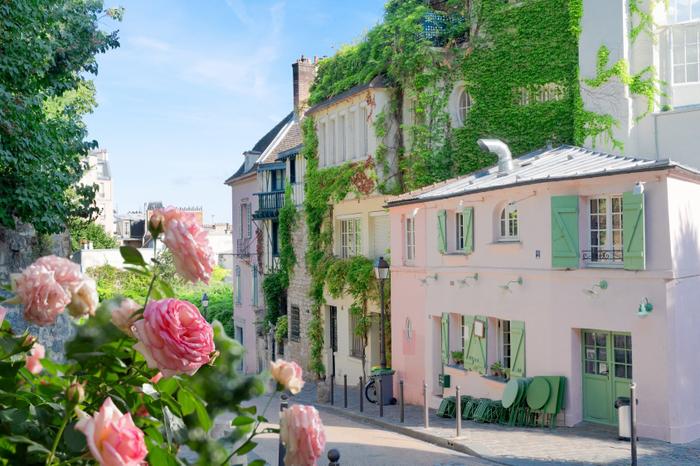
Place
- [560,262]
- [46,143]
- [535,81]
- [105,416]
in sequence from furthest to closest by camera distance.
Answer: [535,81], [560,262], [46,143], [105,416]

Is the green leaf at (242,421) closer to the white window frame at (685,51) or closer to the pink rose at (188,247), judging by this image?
the pink rose at (188,247)

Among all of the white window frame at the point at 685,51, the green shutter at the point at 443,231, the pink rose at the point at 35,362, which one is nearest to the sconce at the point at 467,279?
the green shutter at the point at 443,231

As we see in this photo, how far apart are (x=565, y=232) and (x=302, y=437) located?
45.6 ft

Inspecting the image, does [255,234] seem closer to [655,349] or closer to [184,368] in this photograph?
[655,349]

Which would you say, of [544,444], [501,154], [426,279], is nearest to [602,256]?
[544,444]

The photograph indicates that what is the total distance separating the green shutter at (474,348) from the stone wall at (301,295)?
11244mm

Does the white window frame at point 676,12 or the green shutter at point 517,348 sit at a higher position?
the white window frame at point 676,12

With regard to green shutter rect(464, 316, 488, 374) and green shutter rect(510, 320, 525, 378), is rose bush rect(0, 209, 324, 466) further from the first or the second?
green shutter rect(464, 316, 488, 374)

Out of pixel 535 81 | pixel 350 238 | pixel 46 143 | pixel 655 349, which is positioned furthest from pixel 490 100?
pixel 46 143

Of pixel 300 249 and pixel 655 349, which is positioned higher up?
pixel 300 249

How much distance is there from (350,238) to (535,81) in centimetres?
848

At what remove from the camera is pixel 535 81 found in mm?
21359

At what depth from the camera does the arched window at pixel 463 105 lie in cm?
2317

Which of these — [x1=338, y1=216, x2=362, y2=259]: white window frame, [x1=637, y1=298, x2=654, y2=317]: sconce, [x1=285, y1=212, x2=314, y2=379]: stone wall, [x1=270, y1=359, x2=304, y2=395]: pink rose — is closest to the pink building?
[x1=637, y1=298, x2=654, y2=317]: sconce
